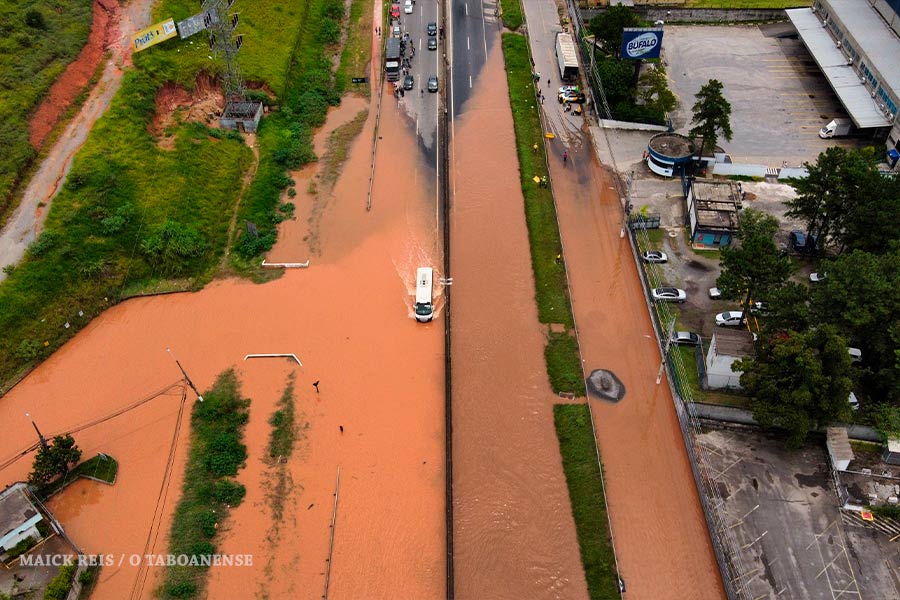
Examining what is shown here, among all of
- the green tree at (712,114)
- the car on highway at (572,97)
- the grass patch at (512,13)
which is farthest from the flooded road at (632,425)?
the grass patch at (512,13)

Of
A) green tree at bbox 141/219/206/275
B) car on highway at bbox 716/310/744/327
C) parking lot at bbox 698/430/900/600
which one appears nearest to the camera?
parking lot at bbox 698/430/900/600

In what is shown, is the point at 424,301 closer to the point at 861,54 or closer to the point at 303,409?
the point at 303,409

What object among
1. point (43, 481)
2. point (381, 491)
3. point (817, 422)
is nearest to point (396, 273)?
point (381, 491)

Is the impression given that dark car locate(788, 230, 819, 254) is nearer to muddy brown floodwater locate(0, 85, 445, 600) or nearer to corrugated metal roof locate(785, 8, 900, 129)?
corrugated metal roof locate(785, 8, 900, 129)

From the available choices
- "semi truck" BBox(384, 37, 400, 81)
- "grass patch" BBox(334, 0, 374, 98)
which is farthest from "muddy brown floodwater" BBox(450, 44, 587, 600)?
"grass patch" BBox(334, 0, 374, 98)

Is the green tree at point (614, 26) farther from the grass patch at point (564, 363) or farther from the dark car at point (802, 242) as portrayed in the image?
the grass patch at point (564, 363)

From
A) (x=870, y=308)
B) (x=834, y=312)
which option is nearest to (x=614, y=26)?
(x=834, y=312)

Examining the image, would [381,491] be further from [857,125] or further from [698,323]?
[857,125]

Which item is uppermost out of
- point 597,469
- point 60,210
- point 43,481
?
point 60,210
